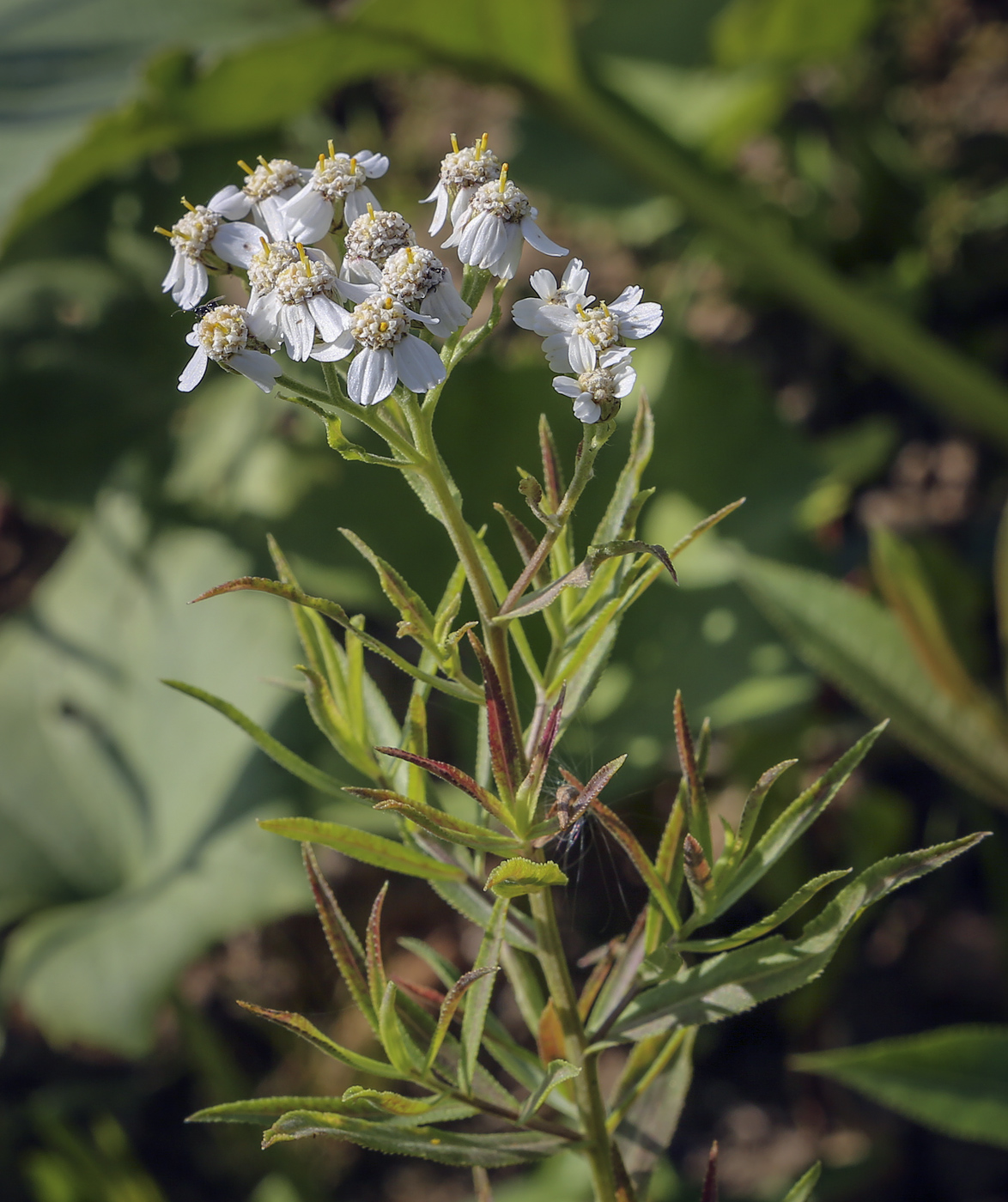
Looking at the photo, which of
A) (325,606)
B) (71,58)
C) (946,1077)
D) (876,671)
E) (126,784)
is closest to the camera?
(325,606)

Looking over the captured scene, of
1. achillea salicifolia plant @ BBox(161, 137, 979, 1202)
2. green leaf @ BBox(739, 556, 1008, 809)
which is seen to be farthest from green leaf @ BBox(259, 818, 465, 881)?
green leaf @ BBox(739, 556, 1008, 809)

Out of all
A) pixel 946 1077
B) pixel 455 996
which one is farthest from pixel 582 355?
pixel 946 1077

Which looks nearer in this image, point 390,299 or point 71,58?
point 390,299

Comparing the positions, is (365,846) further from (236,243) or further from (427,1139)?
(236,243)

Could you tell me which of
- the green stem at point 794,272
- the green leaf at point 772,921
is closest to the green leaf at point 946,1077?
the green leaf at point 772,921

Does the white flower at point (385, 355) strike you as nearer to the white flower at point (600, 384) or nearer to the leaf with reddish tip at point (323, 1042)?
the white flower at point (600, 384)

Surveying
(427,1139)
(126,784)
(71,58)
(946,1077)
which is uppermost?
(71,58)

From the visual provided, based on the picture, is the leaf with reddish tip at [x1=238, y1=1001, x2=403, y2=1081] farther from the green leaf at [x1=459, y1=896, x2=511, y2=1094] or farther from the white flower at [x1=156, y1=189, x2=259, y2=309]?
the white flower at [x1=156, y1=189, x2=259, y2=309]
